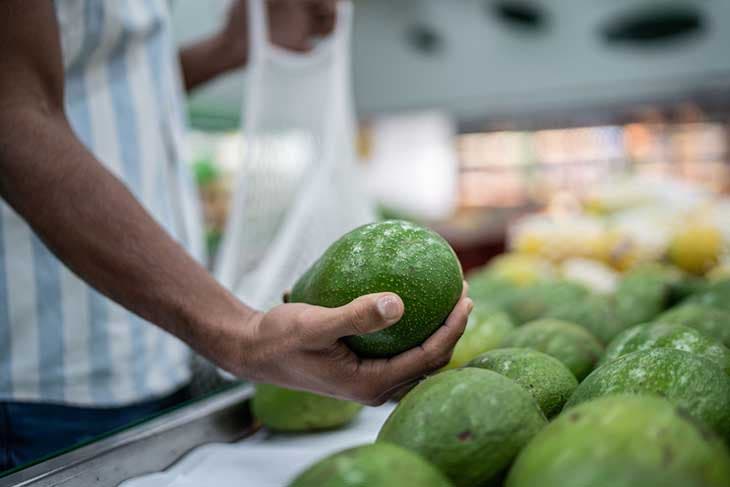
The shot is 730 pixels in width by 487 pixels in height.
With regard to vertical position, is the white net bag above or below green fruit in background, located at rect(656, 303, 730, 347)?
above

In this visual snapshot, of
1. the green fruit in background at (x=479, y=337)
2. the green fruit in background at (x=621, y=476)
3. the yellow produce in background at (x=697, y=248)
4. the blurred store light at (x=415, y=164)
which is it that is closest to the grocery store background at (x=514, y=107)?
the blurred store light at (x=415, y=164)

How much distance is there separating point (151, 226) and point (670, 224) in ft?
7.19

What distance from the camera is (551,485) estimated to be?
0.62 metres

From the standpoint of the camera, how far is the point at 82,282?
165 centimetres

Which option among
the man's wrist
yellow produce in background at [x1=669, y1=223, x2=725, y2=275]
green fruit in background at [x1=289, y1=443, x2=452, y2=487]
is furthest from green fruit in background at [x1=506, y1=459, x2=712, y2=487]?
yellow produce in background at [x1=669, y1=223, x2=725, y2=275]

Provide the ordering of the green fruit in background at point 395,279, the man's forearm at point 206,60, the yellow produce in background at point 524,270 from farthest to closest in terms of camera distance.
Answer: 1. the yellow produce in background at point 524,270
2. the man's forearm at point 206,60
3. the green fruit in background at point 395,279

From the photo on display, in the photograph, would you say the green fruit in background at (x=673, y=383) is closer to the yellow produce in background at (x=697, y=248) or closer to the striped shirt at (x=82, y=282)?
the striped shirt at (x=82, y=282)

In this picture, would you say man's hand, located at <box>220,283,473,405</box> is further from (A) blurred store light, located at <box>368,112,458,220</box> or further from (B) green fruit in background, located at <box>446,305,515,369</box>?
(A) blurred store light, located at <box>368,112,458,220</box>

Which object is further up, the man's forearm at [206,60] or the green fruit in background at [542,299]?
the man's forearm at [206,60]

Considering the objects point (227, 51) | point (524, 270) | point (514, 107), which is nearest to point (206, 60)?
point (227, 51)

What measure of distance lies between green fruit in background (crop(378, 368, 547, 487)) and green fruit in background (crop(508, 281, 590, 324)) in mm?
831

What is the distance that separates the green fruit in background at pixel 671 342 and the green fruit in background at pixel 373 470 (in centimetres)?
47

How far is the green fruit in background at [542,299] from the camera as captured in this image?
5.49ft

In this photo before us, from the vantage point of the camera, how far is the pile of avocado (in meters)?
0.63
